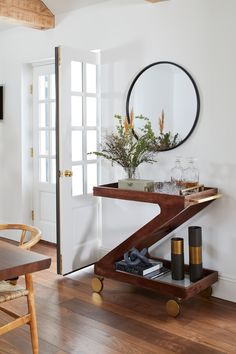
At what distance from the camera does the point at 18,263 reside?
189 cm

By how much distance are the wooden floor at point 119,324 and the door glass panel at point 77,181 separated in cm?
82

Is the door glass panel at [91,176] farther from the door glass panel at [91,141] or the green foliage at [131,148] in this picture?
the green foliage at [131,148]

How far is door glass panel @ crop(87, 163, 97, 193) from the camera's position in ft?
13.4

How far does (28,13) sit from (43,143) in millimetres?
1449

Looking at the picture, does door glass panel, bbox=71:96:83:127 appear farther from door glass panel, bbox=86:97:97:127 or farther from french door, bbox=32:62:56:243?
french door, bbox=32:62:56:243

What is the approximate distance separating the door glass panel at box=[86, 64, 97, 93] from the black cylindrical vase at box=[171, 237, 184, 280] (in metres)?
1.67

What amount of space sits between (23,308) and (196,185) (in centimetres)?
156

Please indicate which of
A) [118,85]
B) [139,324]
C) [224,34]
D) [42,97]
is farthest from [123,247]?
[42,97]

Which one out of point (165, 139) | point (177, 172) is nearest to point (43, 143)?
point (165, 139)

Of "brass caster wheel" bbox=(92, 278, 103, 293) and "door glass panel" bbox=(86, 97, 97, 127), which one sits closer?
"brass caster wheel" bbox=(92, 278, 103, 293)

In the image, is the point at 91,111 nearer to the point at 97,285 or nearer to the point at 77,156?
the point at 77,156

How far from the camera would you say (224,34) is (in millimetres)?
3262

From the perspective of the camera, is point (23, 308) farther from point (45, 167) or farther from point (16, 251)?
point (45, 167)

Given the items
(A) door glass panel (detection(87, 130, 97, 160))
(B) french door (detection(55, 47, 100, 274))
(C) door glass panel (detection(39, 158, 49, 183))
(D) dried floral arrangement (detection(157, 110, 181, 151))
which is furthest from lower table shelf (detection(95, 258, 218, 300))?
(C) door glass panel (detection(39, 158, 49, 183))
